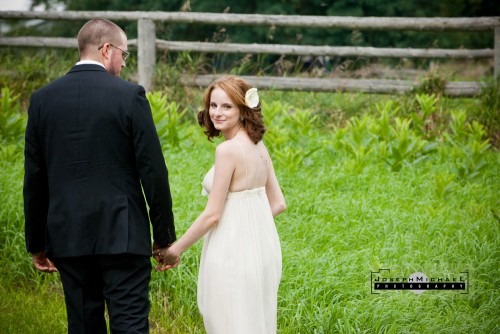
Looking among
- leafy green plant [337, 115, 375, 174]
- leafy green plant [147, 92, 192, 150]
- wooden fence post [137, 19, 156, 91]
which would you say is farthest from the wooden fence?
leafy green plant [147, 92, 192, 150]

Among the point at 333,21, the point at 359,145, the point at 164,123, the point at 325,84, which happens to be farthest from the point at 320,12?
the point at 164,123

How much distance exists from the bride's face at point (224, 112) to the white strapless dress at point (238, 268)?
0.26 meters

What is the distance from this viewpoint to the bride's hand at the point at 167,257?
329 centimetres

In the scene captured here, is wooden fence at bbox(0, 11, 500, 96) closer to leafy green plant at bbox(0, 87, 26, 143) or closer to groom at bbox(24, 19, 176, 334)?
leafy green plant at bbox(0, 87, 26, 143)

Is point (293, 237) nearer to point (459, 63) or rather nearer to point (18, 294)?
point (18, 294)

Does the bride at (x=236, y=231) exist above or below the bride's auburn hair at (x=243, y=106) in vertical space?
below

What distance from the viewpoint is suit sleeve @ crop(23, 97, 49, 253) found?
3.19 metres

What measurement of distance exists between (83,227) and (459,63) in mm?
19897

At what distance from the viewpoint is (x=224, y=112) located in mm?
3342

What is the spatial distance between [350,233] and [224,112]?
2325 millimetres

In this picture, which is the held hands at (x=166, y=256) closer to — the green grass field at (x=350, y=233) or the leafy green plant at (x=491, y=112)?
the green grass field at (x=350, y=233)

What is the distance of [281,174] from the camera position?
686cm

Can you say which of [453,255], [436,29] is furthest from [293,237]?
[436,29]

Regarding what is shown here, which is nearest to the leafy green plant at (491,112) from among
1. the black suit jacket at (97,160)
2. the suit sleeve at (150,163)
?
the suit sleeve at (150,163)
